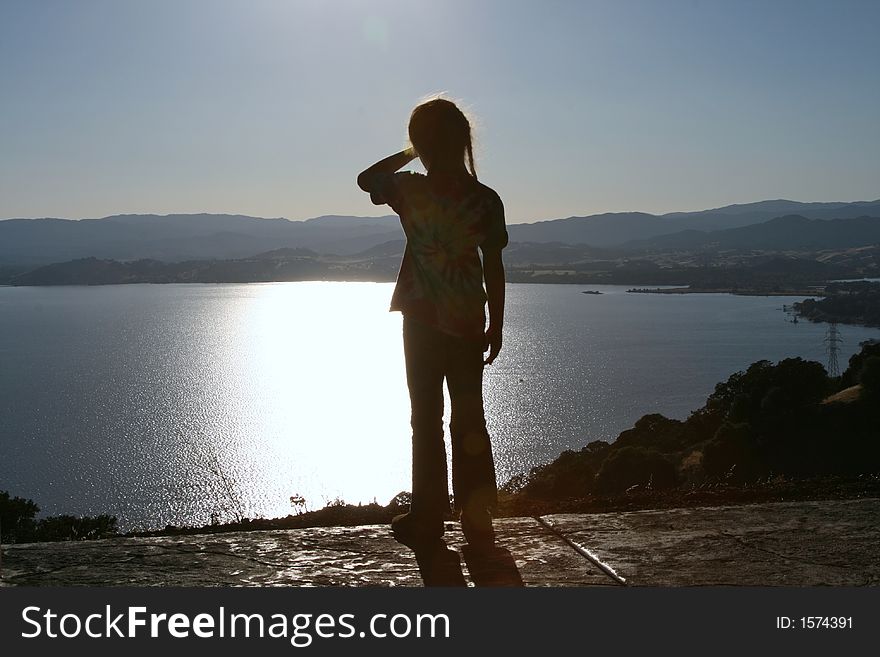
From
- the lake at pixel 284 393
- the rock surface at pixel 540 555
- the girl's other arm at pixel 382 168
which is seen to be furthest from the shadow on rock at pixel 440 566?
the lake at pixel 284 393

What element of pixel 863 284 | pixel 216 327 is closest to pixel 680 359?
pixel 216 327

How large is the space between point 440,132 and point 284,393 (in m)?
69.9

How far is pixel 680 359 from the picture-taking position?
77125mm

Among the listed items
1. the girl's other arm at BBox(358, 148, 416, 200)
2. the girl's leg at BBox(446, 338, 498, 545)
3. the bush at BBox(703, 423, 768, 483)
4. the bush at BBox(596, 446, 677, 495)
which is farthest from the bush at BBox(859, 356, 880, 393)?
the girl's other arm at BBox(358, 148, 416, 200)

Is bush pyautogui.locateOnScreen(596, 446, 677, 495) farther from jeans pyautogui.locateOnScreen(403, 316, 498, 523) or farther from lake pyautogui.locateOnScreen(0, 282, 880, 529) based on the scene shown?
jeans pyautogui.locateOnScreen(403, 316, 498, 523)

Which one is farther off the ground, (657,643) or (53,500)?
(657,643)

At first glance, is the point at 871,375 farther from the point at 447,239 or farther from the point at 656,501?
the point at 447,239

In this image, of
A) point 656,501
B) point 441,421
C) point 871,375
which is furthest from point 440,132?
point 871,375

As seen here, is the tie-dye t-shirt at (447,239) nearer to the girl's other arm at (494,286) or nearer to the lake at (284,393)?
the girl's other arm at (494,286)

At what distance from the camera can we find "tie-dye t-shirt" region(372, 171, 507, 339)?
3.43 meters

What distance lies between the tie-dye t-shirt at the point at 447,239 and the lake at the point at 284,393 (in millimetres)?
14243

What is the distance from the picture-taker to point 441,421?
3557 millimetres

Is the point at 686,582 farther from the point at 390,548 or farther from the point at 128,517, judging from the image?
the point at 128,517

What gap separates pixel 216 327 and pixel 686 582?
372 ft
